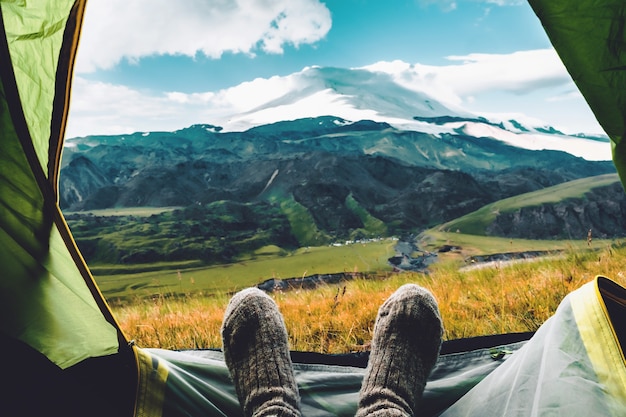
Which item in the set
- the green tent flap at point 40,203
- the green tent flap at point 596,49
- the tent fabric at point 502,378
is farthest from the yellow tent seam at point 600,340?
the green tent flap at point 40,203

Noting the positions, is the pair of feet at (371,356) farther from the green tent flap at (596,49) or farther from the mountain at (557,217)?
the mountain at (557,217)

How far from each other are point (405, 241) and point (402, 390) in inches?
5927

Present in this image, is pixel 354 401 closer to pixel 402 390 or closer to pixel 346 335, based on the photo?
pixel 402 390

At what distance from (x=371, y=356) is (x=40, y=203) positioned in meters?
1.61

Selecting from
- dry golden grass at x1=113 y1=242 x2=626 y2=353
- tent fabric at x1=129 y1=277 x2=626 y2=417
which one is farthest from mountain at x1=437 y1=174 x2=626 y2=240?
tent fabric at x1=129 y1=277 x2=626 y2=417

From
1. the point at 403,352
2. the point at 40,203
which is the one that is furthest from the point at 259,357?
the point at 40,203

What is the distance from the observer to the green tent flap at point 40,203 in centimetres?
162

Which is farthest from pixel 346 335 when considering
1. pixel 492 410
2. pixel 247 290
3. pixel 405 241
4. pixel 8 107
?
pixel 405 241

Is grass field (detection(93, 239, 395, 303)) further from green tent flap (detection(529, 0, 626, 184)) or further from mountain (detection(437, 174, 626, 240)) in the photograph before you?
green tent flap (detection(529, 0, 626, 184))

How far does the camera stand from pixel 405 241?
14850cm

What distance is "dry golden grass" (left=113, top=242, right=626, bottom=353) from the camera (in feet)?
9.28

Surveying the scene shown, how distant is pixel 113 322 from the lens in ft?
6.37

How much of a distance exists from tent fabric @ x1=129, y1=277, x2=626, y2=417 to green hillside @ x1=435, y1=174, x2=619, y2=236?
524 ft

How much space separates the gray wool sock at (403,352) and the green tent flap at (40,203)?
4.00ft
